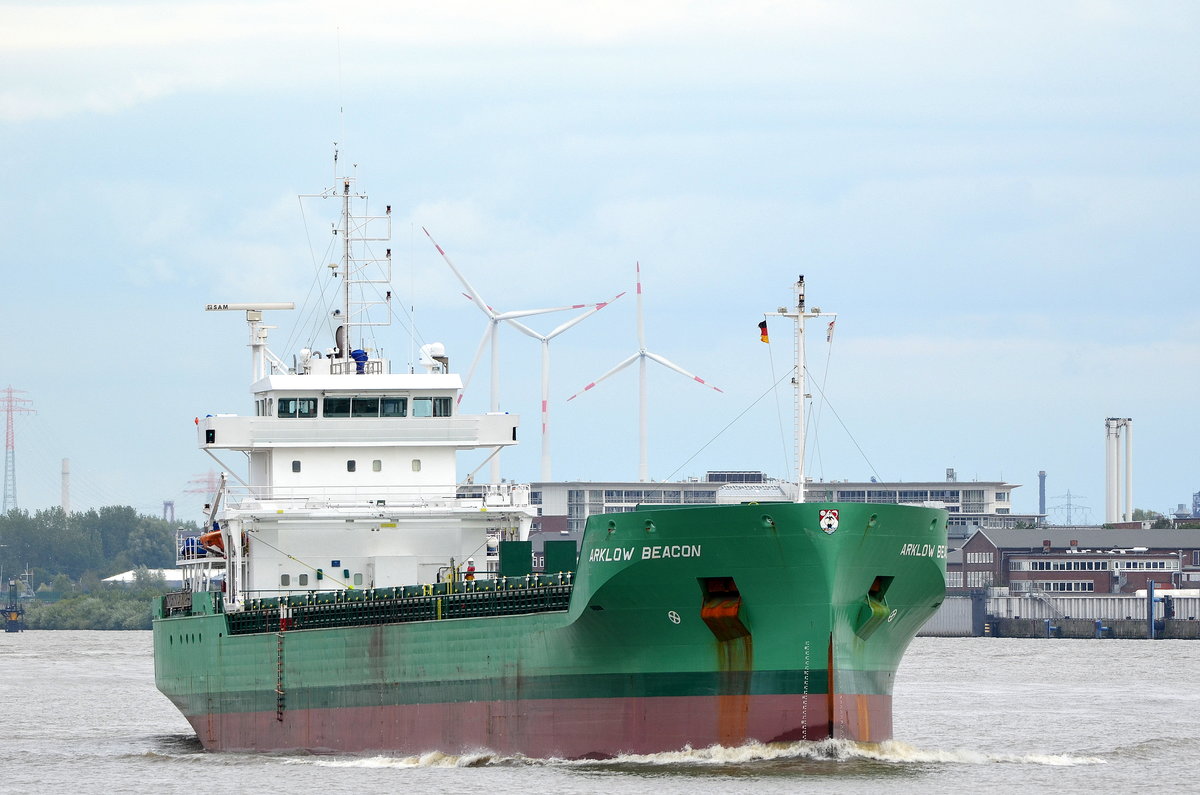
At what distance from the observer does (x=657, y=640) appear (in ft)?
100

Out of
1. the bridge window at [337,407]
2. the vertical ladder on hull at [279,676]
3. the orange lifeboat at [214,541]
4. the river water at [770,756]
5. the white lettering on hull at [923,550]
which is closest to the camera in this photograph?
the river water at [770,756]

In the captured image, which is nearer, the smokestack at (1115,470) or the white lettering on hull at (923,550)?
the white lettering on hull at (923,550)

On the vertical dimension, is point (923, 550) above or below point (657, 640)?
above

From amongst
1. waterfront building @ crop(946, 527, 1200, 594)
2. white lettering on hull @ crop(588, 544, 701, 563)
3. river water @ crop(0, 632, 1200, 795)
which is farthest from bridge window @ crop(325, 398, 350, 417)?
waterfront building @ crop(946, 527, 1200, 594)

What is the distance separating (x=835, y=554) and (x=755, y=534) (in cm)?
129

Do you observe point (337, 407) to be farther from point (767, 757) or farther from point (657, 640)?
point (767, 757)

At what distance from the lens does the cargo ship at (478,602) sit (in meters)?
29.9

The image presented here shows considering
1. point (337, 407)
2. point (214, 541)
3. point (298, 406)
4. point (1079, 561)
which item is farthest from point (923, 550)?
point (1079, 561)

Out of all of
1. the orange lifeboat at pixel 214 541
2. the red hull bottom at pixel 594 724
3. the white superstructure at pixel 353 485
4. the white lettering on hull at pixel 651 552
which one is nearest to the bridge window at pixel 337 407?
the white superstructure at pixel 353 485

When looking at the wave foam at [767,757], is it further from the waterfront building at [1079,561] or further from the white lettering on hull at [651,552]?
the waterfront building at [1079,561]

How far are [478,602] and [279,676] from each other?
558cm

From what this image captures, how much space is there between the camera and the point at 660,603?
30.3m

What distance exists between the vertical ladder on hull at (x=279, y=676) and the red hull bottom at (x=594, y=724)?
32.2 inches

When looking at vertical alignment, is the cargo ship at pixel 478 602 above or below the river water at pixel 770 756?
above
